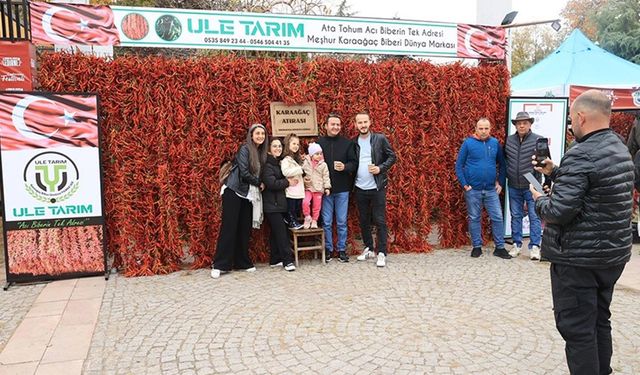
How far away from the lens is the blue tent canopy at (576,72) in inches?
453

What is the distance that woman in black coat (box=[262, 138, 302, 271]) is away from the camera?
Answer: 6.15 m

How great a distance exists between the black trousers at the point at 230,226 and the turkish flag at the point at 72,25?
2304mm

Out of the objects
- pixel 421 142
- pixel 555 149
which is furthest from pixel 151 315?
pixel 555 149

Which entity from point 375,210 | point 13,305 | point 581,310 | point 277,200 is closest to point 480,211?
point 375,210

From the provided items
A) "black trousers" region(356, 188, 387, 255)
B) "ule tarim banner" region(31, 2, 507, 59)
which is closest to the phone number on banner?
"ule tarim banner" region(31, 2, 507, 59)

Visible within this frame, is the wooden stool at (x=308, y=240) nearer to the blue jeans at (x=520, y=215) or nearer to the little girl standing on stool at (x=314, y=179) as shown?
the little girl standing on stool at (x=314, y=179)

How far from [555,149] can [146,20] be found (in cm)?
610

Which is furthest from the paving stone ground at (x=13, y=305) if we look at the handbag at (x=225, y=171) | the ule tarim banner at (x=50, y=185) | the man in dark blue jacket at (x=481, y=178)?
the man in dark blue jacket at (x=481, y=178)

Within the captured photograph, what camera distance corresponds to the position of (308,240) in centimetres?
694

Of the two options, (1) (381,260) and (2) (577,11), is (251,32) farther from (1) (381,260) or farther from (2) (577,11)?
(2) (577,11)

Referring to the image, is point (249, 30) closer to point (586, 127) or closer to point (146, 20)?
point (146, 20)

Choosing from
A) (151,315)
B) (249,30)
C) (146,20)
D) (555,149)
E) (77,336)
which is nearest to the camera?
(77,336)

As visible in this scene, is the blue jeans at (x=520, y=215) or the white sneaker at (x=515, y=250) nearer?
the blue jeans at (x=520, y=215)

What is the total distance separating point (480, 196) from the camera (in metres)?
6.93
